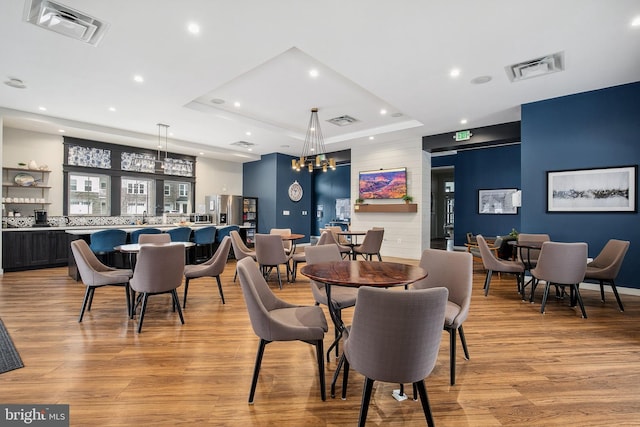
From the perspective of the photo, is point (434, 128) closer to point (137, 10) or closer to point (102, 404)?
point (137, 10)

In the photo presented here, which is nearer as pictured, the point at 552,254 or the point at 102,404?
the point at 102,404

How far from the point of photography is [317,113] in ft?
20.7

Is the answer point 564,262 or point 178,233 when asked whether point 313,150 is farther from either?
point 564,262

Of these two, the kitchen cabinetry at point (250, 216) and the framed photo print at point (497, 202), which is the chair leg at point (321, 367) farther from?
the framed photo print at point (497, 202)

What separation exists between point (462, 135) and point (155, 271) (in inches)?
266

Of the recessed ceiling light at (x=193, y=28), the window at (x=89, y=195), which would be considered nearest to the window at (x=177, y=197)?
the window at (x=89, y=195)

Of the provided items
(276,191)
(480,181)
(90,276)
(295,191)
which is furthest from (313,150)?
(90,276)

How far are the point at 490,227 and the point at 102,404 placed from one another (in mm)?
10138

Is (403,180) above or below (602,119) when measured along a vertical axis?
below

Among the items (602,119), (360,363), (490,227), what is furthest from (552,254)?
(490,227)

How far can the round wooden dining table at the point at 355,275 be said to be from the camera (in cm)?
195

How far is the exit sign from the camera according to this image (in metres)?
6.96

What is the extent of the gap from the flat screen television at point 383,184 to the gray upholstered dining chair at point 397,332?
268 inches

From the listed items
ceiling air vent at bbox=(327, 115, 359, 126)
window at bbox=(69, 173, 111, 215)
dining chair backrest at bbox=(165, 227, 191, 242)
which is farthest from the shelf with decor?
window at bbox=(69, 173, 111, 215)
